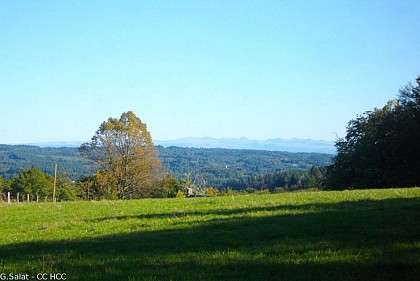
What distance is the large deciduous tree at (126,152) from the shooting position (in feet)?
197

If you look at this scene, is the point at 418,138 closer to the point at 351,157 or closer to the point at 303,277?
the point at 351,157

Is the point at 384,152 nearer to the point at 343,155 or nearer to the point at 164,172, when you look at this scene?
the point at 343,155

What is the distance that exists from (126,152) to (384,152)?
36044mm

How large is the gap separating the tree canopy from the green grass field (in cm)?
3824

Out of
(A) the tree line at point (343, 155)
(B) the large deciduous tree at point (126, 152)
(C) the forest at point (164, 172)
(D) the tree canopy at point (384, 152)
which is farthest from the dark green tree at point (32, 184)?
(D) the tree canopy at point (384, 152)

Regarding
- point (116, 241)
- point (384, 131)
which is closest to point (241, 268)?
point (116, 241)

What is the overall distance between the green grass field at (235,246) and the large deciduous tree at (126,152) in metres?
45.3

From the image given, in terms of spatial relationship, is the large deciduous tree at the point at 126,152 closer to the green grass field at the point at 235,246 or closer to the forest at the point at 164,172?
the forest at the point at 164,172

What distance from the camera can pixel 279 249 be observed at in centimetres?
856

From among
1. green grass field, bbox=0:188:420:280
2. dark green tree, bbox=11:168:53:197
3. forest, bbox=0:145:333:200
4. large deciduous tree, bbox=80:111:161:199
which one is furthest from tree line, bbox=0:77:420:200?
green grass field, bbox=0:188:420:280

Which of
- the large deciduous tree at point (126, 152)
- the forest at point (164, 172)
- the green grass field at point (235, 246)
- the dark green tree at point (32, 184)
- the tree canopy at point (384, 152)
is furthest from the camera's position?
the dark green tree at point (32, 184)

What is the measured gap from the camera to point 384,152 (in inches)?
2083

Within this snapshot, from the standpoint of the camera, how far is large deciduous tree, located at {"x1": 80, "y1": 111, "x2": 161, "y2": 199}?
60.1m

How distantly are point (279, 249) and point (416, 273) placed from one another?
2.82m
